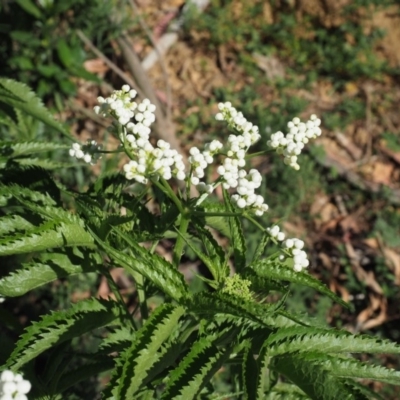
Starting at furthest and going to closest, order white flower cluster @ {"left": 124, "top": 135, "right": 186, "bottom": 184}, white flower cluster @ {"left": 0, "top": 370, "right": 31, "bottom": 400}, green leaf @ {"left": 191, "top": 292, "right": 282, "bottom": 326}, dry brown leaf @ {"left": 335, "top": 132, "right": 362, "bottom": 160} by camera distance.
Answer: dry brown leaf @ {"left": 335, "top": 132, "right": 362, "bottom": 160}
white flower cluster @ {"left": 124, "top": 135, "right": 186, "bottom": 184}
green leaf @ {"left": 191, "top": 292, "right": 282, "bottom": 326}
white flower cluster @ {"left": 0, "top": 370, "right": 31, "bottom": 400}

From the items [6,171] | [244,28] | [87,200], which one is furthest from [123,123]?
[244,28]

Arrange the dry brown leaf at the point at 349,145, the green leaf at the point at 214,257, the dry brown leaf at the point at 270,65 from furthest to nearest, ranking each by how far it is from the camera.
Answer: the dry brown leaf at the point at 270,65, the dry brown leaf at the point at 349,145, the green leaf at the point at 214,257

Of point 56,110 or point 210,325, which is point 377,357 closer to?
point 210,325

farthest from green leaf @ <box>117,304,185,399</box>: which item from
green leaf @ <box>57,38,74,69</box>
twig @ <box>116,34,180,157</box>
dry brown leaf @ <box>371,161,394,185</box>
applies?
dry brown leaf @ <box>371,161,394,185</box>

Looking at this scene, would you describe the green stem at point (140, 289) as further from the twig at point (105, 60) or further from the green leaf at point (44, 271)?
the twig at point (105, 60)

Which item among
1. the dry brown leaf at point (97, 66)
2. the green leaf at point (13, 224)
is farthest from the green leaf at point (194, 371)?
the dry brown leaf at point (97, 66)

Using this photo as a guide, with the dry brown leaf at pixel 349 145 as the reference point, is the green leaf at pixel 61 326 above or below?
above

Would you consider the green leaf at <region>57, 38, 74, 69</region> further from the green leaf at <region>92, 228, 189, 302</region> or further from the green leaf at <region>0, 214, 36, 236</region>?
the green leaf at <region>92, 228, 189, 302</region>
